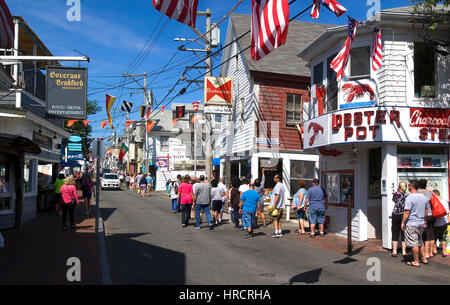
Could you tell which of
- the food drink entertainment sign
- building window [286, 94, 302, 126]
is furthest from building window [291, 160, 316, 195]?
the food drink entertainment sign

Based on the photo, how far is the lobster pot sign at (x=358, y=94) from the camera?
1230 cm

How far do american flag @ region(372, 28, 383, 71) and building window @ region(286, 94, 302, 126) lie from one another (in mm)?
9040

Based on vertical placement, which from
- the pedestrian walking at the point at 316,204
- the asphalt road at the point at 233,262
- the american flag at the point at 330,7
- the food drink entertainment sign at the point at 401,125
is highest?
the american flag at the point at 330,7

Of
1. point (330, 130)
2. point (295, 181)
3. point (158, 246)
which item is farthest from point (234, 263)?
point (295, 181)

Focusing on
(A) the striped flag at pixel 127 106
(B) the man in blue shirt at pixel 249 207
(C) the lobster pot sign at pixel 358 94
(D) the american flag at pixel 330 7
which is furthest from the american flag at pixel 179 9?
(A) the striped flag at pixel 127 106

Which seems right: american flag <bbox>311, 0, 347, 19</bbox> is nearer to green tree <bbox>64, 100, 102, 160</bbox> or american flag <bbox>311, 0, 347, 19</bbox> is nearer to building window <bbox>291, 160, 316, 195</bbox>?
building window <bbox>291, 160, 316, 195</bbox>

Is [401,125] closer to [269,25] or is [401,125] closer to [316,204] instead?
[316,204]

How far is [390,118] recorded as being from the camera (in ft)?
37.7

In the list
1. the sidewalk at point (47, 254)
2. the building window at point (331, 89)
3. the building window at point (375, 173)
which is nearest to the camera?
the sidewalk at point (47, 254)

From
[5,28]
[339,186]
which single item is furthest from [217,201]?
[5,28]

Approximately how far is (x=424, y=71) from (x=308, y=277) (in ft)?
24.7

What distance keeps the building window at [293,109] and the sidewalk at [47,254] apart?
10353 millimetres

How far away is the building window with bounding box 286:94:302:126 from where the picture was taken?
20609mm

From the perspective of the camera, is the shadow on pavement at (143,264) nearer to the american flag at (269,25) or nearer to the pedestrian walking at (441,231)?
the american flag at (269,25)
